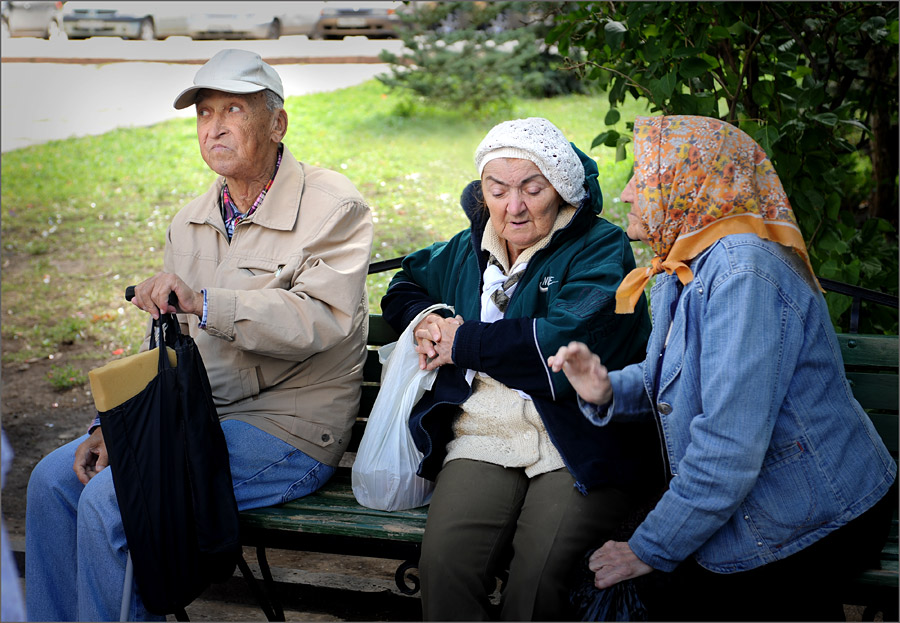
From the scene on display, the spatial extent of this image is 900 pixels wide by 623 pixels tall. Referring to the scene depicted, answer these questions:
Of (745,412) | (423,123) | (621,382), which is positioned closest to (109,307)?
(423,123)

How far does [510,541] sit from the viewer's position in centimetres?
254

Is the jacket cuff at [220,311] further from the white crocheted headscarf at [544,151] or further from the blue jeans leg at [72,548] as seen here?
the white crocheted headscarf at [544,151]

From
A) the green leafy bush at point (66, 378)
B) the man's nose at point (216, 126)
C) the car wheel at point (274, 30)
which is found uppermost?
the car wheel at point (274, 30)

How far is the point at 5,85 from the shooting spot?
10672mm

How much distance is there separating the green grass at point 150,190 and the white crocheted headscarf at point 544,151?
3.48 meters

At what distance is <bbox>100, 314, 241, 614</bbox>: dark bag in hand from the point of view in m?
2.47

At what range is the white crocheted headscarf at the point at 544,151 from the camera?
2725 millimetres

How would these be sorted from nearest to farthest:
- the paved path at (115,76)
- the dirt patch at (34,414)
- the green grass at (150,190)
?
→ the dirt patch at (34,414)
the green grass at (150,190)
the paved path at (115,76)

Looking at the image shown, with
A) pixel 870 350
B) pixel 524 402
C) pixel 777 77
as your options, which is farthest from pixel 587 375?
pixel 777 77

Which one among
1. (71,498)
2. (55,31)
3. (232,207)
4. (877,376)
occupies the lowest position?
(71,498)

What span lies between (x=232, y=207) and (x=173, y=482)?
997mm

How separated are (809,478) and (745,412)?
0.25 metres

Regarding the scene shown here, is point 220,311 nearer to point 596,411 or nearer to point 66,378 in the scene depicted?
point 596,411

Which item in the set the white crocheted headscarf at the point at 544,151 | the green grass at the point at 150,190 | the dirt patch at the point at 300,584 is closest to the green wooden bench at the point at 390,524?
the dirt patch at the point at 300,584
